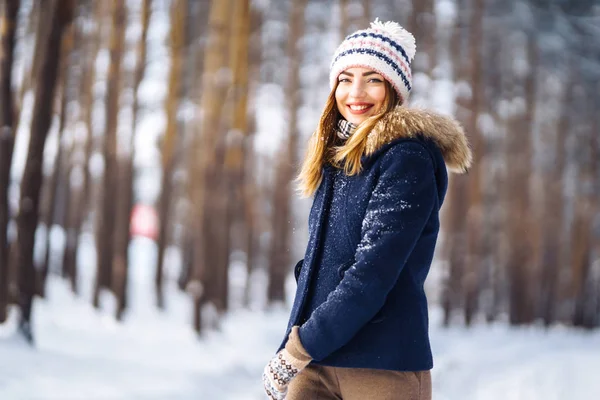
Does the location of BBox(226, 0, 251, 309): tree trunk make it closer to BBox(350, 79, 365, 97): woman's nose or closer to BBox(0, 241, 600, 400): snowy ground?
BBox(0, 241, 600, 400): snowy ground

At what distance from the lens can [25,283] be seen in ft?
26.0

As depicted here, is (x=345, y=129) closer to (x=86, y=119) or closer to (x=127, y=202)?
(x=127, y=202)

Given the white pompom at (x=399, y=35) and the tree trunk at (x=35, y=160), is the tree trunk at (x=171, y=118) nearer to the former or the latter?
the tree trunk at (x=35, y=160)

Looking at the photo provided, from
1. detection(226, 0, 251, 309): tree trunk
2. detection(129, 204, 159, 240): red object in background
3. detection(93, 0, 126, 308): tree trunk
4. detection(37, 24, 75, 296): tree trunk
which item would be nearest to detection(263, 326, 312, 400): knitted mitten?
detection(226, 0, 251, 309): tree trunk

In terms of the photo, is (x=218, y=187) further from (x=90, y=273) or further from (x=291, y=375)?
(x=90, y=273)

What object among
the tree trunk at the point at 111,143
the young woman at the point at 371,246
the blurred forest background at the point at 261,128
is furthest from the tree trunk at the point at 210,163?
the young woman at the point at 371,246

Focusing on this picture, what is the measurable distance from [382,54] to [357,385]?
1.00m

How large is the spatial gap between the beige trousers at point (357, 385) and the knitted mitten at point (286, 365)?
0.10 m

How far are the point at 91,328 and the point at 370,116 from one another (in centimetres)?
966

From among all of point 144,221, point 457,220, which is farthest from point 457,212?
point 144,221

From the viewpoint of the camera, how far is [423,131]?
1922 mm

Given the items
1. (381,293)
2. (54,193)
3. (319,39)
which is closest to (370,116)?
(381,293)

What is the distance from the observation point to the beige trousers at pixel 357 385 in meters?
1.84

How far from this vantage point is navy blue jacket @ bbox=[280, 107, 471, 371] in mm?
1781
